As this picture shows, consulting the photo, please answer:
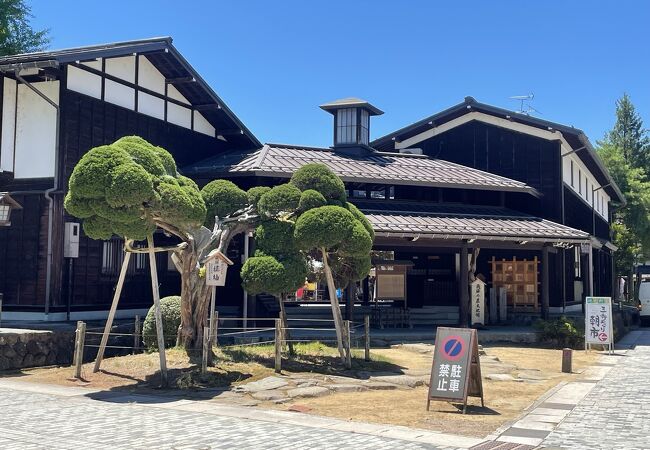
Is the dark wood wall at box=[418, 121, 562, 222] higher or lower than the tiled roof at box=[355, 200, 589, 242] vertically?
higher

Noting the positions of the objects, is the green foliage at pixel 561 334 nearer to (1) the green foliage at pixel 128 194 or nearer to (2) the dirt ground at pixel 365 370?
(2) the dirt ground at pixel 365 370

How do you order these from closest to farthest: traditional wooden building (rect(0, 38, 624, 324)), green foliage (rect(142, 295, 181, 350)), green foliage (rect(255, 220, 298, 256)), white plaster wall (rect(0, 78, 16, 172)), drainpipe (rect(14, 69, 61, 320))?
green foliage (rect(255, 220, 298, 256)) → green foliage (rect(142, 295, 181, 350)) → drainpipe (rect(14, 69, 61, 320)) → traditional wooden building (rect(0, 38, 624, 324)) → white plaster wall (rect(0, 78, 16, 172))

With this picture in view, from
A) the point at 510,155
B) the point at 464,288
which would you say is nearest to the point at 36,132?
the point at 464,288

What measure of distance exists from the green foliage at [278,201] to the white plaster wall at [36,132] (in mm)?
6943

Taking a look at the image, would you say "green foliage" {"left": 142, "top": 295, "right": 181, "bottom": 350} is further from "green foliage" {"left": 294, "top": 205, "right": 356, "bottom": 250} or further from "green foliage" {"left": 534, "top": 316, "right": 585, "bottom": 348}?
"green foliage" {"left": 534, "top": 316, "right": 585, "bottom": 348}

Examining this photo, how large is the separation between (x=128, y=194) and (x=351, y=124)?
50.3 ft

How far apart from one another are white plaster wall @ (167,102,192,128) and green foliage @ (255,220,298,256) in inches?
346

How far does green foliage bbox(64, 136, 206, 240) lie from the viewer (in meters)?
10.9

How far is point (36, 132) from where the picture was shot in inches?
695

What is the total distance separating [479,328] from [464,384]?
1127cm

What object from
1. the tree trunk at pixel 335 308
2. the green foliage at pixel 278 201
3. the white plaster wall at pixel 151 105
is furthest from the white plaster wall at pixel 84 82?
the tree trunk at pixel 335 308

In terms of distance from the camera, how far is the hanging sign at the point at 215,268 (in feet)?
42.1

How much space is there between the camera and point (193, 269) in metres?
13.6

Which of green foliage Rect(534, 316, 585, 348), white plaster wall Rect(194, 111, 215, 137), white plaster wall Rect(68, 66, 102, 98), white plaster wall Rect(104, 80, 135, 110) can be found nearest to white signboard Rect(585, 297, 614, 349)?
green foliage Rect(534, 316, 585, 348)
